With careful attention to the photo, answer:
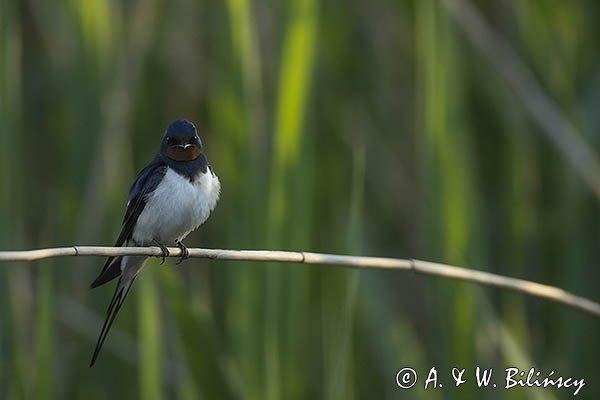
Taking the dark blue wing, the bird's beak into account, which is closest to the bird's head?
the bird's beak

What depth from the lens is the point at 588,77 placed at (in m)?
2.44

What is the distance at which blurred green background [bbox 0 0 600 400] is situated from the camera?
1.81 m

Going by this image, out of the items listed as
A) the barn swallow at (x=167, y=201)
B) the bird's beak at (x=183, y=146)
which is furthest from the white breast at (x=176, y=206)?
the bird's beak at (x=183, y=146)

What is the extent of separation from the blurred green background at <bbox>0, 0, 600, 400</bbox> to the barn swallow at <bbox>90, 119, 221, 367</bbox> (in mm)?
82

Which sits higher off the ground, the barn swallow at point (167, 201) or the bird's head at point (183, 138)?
the bird's head at point (183, 138)

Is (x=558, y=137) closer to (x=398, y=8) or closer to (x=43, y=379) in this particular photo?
(x=398, y=8)

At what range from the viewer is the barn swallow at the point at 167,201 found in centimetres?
180

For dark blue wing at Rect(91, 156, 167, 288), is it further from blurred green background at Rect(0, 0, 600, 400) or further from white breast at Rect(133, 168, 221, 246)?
blurred green background at Rect(0, 0, 600, 400)

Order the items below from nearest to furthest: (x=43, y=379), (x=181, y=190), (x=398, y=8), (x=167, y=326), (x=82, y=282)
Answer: (x=43, y=379), (x=181, y=190), (x=82, y=282), (x=167, y=326), (x=398, y=8)

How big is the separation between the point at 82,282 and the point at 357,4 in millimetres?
974

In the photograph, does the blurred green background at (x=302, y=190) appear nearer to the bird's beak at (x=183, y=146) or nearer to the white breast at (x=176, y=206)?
the white breast at (x=176, y=206)

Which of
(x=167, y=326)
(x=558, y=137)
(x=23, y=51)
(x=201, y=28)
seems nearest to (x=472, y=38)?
(x=558, y=137)

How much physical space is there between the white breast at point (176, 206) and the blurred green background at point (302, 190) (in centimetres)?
8

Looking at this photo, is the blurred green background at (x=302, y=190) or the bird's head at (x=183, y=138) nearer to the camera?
the bird's head at (x=183, y=138)
